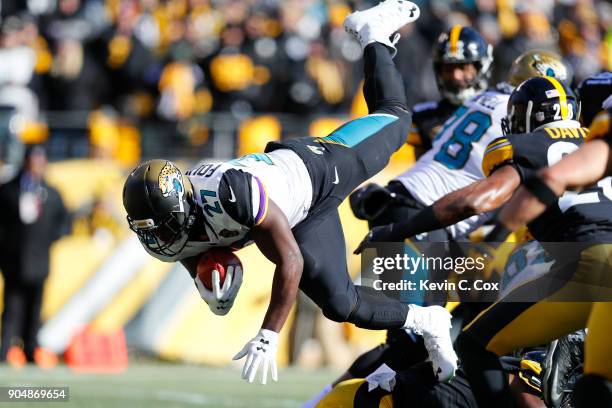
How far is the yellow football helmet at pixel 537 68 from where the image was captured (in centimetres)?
689

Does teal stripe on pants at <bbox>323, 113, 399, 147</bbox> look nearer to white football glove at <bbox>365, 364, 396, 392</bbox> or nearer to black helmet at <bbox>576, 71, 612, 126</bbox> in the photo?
black helmet at <bbox>576, 71, 612, 126</bbox>

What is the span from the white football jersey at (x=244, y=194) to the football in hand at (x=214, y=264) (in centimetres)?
6

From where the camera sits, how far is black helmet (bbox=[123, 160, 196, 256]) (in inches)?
213

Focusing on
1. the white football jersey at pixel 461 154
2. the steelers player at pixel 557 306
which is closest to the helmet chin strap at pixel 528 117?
the steelers player at pixel 557 306

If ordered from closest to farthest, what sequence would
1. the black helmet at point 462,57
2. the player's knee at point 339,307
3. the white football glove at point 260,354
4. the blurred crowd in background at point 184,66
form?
the white football glove at point 260,354
the player's knee at point 339,307
the black helmet at point 462,57
the blurred crowd in background at point 184,66

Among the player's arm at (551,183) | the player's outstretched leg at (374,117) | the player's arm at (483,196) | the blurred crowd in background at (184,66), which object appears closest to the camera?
the player's arm at (551,183)

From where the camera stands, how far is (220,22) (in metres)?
14.5

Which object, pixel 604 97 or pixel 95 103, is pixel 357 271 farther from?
pixel 604 97

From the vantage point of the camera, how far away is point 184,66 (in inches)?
535

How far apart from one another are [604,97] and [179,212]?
251 centimetres

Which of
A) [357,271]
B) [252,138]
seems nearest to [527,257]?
Result: [357,271]

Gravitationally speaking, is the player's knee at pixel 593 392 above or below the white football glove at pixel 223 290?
below

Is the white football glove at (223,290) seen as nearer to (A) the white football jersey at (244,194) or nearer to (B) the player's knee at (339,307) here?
(A) the white football jersey at (244,194)

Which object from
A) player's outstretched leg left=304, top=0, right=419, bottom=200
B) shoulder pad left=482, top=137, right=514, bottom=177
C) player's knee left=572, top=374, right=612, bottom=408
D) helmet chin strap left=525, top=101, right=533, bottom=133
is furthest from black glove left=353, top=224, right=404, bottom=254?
player's knee left=572, top=374, right=612, bottom=408
